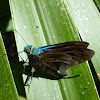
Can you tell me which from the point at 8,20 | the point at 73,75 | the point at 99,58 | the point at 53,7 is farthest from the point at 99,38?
the point at 8,20

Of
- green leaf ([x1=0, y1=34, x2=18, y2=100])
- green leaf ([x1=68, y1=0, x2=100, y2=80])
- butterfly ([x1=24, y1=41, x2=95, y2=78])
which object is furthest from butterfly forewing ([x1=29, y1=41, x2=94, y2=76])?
green leaf ([x1=0, y1=34, x2=18, y2=100])

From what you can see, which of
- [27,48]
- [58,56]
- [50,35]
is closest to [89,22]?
[50,35]

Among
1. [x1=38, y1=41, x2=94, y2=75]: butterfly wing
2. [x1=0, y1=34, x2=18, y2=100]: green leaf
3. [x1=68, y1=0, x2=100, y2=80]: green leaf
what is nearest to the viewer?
[x1=0, y1=34, x2=18, y2=100]: green leaf

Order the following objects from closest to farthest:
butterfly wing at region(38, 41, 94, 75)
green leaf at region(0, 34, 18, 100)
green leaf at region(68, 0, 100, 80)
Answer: green leaf at region(0, 34, 18, 100)
butterfly wing at region(38, 41, 94, 75)
green leaf at region(68, 0, 100, 80)

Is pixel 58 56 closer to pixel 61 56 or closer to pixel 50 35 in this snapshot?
pixel 61 56

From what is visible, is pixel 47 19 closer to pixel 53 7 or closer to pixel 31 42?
pixel 53 7

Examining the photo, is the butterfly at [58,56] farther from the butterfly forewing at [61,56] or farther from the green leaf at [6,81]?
the green leaf at [6,81]

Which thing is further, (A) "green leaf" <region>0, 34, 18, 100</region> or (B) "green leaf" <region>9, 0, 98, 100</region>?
(B) "green leaf" <region>9, 0, 98, 100</region>

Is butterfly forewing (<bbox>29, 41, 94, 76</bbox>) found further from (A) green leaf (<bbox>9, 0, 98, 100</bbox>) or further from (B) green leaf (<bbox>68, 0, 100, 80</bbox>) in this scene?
(B) green leaf (<bbox>68, 0, 100, 80</bbox>)
